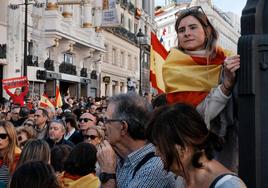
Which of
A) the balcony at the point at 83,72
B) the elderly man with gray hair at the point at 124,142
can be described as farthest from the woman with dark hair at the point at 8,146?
the balcony at the point at 83,72

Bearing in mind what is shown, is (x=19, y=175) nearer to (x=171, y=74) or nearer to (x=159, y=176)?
(x=159, y=176)

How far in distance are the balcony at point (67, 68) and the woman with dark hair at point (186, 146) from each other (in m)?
28.3

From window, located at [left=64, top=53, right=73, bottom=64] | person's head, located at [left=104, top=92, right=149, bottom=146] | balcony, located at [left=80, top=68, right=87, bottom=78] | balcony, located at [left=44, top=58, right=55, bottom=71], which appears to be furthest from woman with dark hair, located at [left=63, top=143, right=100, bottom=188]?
balcony, located at [left=80, top=68, right=87, bottom=78]

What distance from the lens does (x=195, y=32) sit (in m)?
2.76

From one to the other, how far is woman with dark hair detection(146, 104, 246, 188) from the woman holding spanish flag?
219 millimetres

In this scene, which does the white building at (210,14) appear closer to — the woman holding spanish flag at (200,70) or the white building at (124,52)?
the white building at (124,52)

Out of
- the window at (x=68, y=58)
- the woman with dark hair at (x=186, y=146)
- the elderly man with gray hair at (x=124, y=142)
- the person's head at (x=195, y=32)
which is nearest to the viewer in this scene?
the woman with dark hair at (x=186, y=146)

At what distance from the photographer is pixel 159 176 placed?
2.91 m

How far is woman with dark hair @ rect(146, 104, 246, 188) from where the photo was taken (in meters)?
2.03

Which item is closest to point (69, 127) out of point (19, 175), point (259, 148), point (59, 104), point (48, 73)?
point (19, 175)

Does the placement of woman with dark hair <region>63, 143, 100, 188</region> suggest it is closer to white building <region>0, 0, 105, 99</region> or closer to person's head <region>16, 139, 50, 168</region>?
person's head <region>16, 139, 50, 168</region>

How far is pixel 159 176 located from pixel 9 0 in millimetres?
22212

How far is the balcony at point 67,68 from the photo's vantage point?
30.2 meters

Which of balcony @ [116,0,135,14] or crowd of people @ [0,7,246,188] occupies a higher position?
balcony @ [116,0,135,14]
